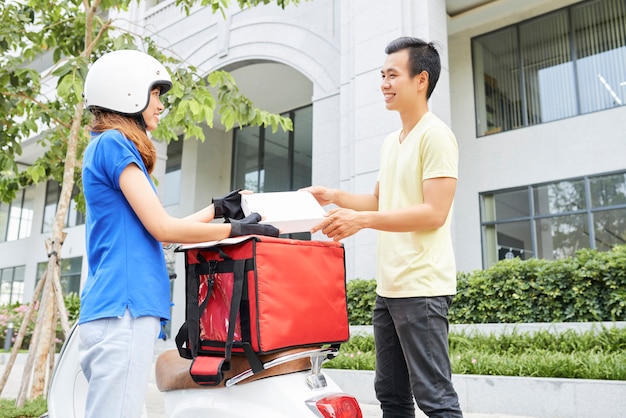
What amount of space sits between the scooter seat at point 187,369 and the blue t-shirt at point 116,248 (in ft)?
0.99

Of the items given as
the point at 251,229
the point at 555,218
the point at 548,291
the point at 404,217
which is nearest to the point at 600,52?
the point at 555,218

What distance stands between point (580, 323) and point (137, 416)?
6.22m

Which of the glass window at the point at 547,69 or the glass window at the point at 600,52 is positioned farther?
the glass window at the point at 547,69

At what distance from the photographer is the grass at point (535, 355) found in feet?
16.9

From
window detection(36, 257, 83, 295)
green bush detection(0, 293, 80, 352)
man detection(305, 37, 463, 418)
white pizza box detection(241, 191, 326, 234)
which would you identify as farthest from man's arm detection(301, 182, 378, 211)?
window detection(36, 257, 83, 295)

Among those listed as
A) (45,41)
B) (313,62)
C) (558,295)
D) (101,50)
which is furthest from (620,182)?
(45,41)

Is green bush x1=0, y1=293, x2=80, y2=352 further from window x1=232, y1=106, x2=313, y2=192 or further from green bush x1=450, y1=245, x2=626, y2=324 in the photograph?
green bush x1=450, y1=245, x2=626, y2=324

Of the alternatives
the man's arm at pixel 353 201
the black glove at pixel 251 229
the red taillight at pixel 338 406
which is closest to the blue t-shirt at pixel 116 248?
the black glove at pixel 251 229

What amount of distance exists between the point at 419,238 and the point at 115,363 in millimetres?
1242

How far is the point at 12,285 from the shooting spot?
2347 centimetres

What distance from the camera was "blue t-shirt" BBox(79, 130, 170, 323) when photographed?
5.82ft

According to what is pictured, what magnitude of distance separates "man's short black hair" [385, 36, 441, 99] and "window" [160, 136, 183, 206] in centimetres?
1524

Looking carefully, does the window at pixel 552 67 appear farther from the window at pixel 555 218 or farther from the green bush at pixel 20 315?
the green bush at pixel 20 315

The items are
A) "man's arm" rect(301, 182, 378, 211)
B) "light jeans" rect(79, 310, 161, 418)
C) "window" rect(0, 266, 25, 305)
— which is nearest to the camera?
"light jeans" rect(79, 310, 161, 418)
